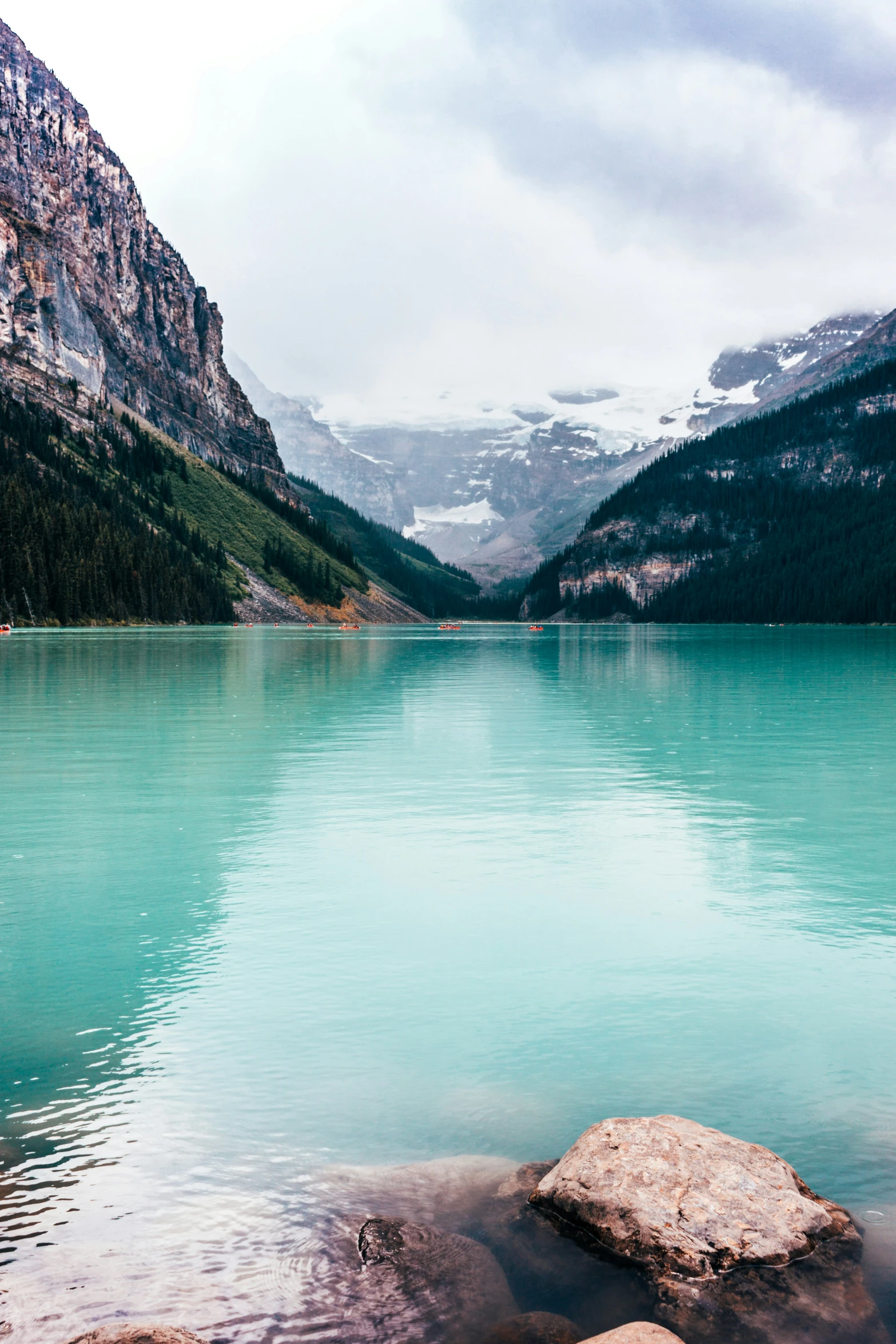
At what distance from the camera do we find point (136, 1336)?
6.98 meters

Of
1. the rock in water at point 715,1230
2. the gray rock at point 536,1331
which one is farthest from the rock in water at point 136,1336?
the rock in water at point 715,1230

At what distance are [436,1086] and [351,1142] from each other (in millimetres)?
1789

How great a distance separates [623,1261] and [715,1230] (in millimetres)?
874

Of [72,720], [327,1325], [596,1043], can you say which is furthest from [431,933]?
[72,720]

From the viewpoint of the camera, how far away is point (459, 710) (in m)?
57.8

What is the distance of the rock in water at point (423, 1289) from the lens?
25.2 ft

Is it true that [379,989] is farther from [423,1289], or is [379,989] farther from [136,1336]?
[136,1336]

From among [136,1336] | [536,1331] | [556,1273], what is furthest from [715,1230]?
[136,1336]

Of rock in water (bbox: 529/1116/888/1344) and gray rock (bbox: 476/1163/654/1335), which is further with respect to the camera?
gray rock (bbox: 476/1163/654/1335)

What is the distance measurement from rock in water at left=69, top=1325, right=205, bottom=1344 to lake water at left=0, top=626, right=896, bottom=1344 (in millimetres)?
566

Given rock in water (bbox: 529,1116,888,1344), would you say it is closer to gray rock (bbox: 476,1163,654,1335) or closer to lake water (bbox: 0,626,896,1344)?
gray rock (bbox: 476,1163,654,1335)

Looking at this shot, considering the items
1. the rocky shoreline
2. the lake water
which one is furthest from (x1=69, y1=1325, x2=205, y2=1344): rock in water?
the lake water

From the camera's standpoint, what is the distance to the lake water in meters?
9.31

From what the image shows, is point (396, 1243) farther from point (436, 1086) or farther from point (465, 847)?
point (465, 847)
